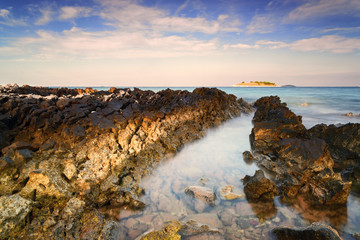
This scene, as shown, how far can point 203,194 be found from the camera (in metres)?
4.41

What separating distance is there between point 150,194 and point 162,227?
1.12 meters

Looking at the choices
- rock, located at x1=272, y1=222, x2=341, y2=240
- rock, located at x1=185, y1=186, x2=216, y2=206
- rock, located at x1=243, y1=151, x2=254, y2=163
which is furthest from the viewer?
rock, located at x1=243, y1=151, x2=254, y2=163

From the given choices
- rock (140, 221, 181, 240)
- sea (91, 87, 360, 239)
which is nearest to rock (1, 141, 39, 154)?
sea (91, 87, 360, 239)

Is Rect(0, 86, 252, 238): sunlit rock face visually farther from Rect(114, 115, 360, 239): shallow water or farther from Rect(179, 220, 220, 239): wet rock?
Rect(179, 220, 220, 239): wet rock

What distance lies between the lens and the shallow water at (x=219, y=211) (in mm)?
3578

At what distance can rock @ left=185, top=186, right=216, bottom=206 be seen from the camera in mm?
4285

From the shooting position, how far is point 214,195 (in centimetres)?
445

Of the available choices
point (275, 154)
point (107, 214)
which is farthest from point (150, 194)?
point (275, 154)

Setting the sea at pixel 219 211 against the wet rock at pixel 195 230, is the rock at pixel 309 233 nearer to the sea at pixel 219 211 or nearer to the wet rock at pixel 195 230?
the sea at pixel 219 211

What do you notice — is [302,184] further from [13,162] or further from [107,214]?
[13,162]

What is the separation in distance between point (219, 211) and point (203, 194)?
55 centimetres

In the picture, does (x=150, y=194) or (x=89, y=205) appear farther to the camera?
(x=150, y=194)

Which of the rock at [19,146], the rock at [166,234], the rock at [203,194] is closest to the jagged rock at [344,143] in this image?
the rock at [203,194]

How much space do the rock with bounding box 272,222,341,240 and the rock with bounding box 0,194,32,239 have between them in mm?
4479
